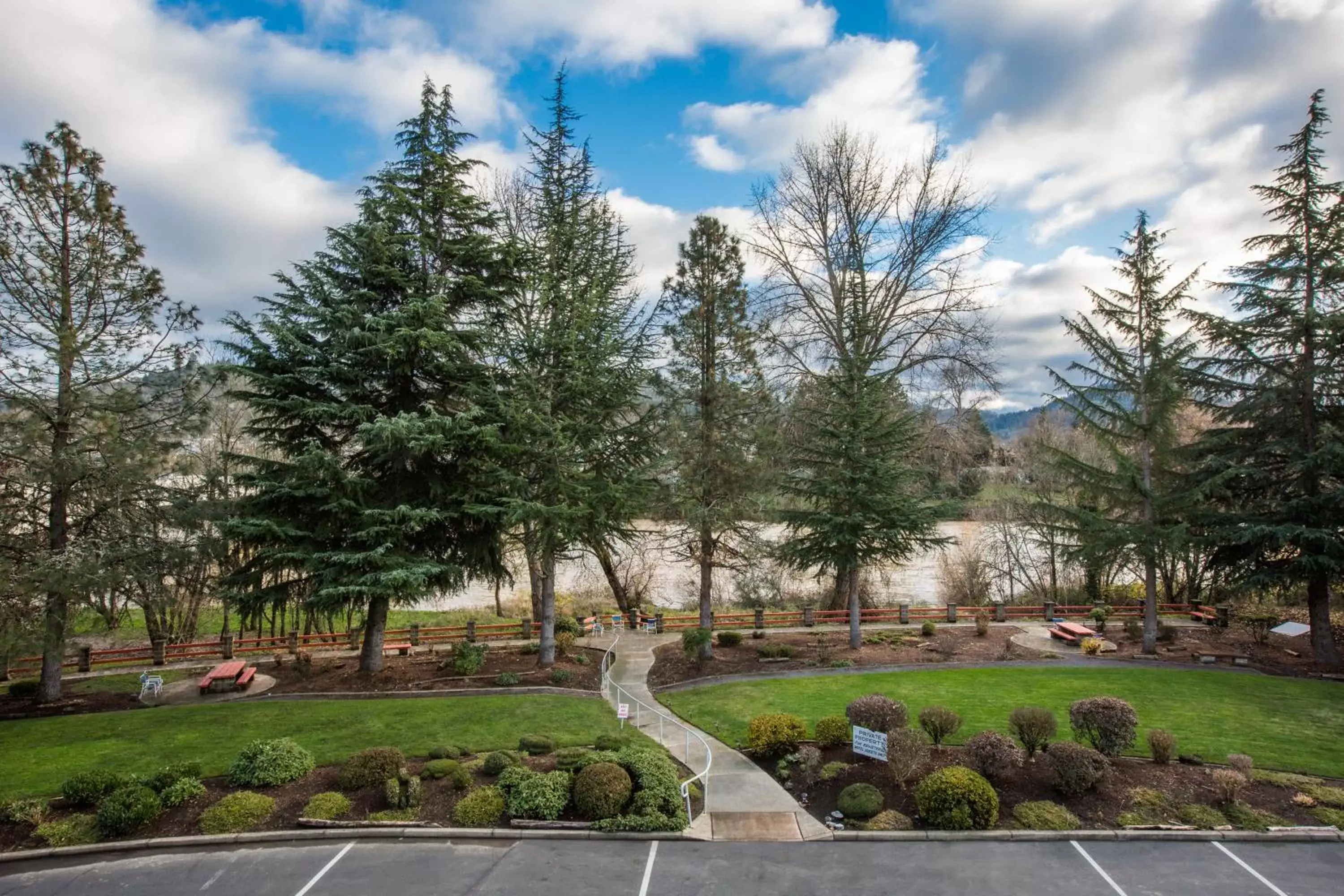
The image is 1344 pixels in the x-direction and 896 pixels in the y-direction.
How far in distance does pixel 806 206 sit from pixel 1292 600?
79.8 ft

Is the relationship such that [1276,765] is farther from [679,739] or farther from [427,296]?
[427,296]

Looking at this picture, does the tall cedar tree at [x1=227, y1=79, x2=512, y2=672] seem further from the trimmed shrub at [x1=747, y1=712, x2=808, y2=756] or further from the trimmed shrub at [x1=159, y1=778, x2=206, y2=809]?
the trimmed shrub at [x1=747, y1=712, x2=808, y2=756]

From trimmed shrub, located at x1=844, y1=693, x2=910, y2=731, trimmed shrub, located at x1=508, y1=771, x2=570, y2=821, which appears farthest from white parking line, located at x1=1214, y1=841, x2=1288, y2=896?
trimmed shrub, located at x1=508, y1=771, x2=570, y2=821

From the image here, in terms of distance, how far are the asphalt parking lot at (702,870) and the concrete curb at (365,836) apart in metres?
0.14

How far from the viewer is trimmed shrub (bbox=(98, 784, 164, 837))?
33.4ft

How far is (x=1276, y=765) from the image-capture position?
1223cm

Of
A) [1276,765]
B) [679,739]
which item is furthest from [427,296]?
[1276,765]

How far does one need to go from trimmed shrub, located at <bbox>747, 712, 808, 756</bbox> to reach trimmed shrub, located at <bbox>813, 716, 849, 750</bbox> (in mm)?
359

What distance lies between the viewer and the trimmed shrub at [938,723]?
482 inches

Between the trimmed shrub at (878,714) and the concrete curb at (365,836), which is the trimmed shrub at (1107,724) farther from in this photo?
the concrete curb at (365,836)

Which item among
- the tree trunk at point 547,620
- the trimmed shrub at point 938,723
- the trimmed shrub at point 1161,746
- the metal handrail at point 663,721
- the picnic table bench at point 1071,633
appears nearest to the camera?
the metal handrail at point 663,721

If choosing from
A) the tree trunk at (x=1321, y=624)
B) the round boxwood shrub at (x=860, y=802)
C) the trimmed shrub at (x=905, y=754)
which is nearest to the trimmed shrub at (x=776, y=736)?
the round boxwood shrub at (x=860, y=802)

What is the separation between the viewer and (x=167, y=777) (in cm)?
1114

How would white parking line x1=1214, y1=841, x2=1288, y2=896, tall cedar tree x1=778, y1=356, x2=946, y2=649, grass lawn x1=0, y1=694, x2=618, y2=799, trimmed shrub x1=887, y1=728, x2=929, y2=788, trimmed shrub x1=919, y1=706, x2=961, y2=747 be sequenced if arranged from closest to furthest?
white parking line x1=1214, y1=841, x2=1288, y2=896 → trimmed shrub x1=887, y1=728, x2=929, y2=788 → trimmed shrub x1=919, y1=706, x2=961, y2=747 → grass lawn x1=0, y1=694, x2=618, y2=799 → tall cedar tree x1=778, y1=356, x2=946, y2=649
